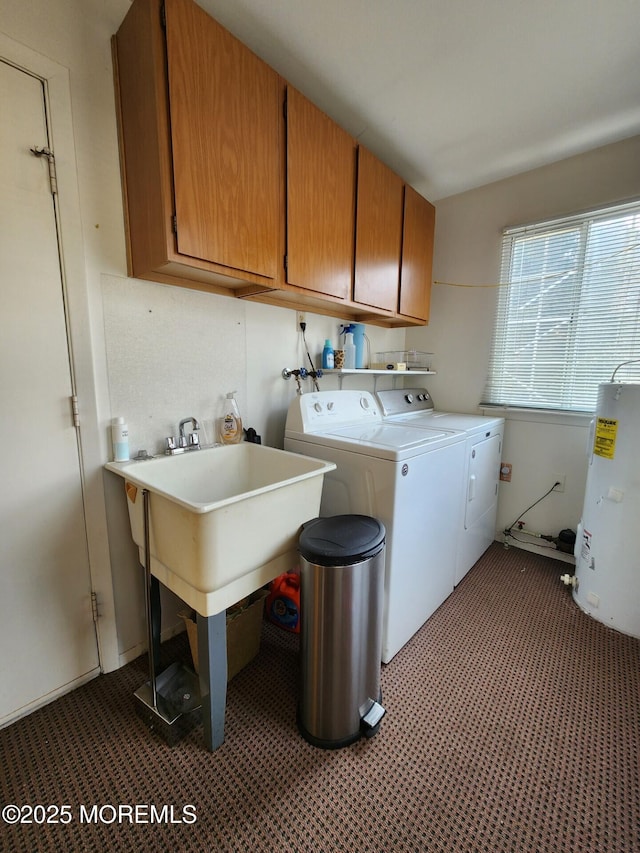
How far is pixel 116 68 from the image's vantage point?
1253mm

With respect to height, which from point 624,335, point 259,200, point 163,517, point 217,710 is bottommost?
point 217,710

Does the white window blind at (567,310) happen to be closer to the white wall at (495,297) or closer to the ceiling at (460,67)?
the white wall at (495,297)

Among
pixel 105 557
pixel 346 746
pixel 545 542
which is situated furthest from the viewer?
pixel 545 542

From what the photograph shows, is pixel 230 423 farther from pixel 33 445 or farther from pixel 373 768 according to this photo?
pixel 373 768

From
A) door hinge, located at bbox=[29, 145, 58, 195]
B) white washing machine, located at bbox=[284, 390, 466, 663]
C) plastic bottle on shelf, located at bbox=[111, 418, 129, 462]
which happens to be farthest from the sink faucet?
door hinge, located at bbox=[29, 145, 58, 195]

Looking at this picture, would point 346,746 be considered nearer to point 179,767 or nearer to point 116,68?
point 179,767

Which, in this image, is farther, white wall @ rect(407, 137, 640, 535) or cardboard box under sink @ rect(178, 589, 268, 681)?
white wall @ rect(407, 137, 640, 535)

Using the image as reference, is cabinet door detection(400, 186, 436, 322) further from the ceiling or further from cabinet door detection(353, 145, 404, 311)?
the ceiling

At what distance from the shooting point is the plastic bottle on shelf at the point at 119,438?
136cm

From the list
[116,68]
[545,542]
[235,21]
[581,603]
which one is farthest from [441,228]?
[581,603]

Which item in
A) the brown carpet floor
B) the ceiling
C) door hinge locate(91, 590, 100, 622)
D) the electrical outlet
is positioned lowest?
the brown carpet floor

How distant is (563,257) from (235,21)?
2.13 meters

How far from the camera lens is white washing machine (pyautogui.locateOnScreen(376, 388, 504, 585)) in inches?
78.4

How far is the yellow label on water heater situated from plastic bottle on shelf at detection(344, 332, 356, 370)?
1411 millimetres
